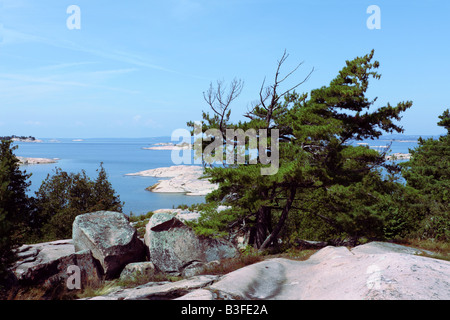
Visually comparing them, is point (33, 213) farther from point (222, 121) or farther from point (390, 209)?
point (390, 209)

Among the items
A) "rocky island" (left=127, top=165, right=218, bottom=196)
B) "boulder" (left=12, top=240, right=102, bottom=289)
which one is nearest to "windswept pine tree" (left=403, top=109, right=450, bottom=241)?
"boulder" (left=12, top=240, right=102, bottom=289)

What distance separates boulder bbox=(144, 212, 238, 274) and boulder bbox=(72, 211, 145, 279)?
922 mm

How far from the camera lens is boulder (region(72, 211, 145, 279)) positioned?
52.6 feet

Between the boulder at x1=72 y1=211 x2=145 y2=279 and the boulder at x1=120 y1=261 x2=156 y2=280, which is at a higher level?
the boulder at x1=72 y1=211 x2=145 y2=279

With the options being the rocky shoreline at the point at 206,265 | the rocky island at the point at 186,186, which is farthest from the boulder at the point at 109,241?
the rocky island at the point at 186,186

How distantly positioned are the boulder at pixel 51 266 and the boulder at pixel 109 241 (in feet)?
1.60

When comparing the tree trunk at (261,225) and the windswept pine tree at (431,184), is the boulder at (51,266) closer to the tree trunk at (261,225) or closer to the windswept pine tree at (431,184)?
the tree trunk at (261,225)

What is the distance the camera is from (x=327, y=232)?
21469 millimetres

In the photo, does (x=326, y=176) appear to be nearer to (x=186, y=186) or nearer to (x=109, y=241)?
(x=109, y=241)

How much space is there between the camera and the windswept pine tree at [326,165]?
14008 millimetres

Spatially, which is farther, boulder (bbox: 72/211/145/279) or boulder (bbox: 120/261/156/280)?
boulder (bbox: 72/211/145/279)

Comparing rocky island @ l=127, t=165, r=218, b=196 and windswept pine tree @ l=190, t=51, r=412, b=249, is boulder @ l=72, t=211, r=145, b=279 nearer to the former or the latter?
windswept pine tree @ l=190, t=51, r=412, b=249

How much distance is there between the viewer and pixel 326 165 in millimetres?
14953
